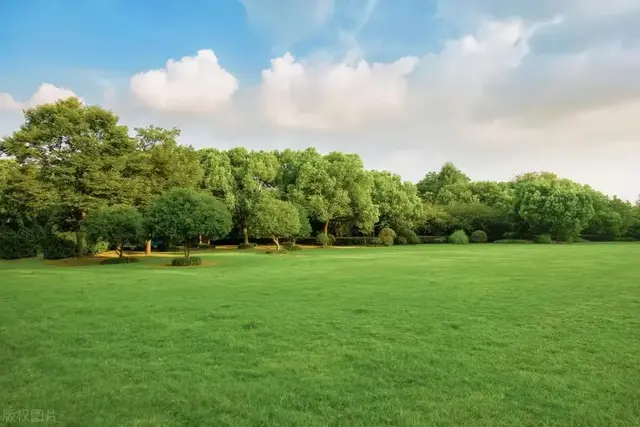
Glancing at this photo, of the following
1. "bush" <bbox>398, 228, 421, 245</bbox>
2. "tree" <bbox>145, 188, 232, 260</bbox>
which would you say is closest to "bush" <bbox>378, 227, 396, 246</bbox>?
"bush" <bbox>398, 228, 421, 245</bbox>

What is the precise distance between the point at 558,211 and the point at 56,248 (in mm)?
48118

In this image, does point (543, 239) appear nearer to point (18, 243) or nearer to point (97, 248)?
point (97, 248)

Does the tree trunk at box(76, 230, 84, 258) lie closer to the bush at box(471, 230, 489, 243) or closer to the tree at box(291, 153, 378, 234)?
the tree at box(291, 153, 378, 234)

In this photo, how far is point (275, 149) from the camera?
51219mm

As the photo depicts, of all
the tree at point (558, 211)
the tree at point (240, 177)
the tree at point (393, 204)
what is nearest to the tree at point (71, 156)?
the tree at point (240, 177)

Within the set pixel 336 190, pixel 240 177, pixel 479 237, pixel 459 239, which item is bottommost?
pixel 459 239

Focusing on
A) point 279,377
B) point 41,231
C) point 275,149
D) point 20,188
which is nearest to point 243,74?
point 20,188

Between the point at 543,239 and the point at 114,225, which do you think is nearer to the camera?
the point at 114,225

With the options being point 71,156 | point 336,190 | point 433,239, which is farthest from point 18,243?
point 433,239

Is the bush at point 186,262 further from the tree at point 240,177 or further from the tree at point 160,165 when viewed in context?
the tree at point 240,177

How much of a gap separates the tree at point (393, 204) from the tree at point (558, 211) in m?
13.1

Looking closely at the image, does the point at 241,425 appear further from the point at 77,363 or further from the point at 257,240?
the point at 257,240

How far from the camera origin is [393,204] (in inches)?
2004

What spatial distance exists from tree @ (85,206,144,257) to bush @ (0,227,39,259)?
9306mm
